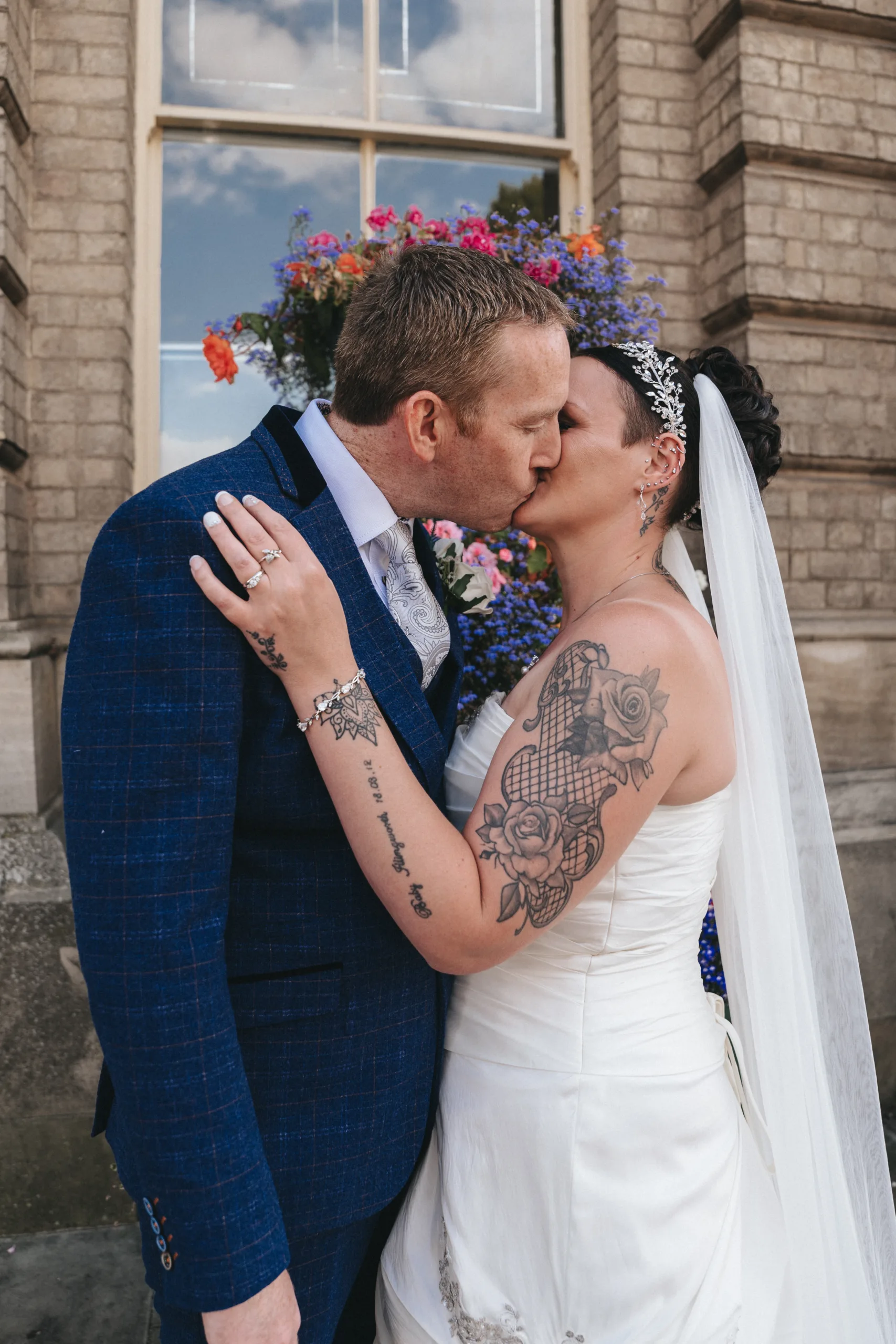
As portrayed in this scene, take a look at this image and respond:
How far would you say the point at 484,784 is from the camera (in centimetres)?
157

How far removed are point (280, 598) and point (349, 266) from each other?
105 inches

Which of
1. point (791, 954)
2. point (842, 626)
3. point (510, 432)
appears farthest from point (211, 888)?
point (842, 626)

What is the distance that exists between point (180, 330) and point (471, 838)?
3912 mm

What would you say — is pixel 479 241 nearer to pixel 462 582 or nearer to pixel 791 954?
pixel 462 582

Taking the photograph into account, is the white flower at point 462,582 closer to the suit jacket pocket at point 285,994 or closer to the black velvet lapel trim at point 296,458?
the black velvet lapel trim at point 296,458

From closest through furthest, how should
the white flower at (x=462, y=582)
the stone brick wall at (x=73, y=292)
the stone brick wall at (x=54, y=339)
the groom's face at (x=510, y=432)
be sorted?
the groom's face at (x=510, y=432) → the white flower at (x=462, y=582) → the stone brick wall at (x=54, y=339) → the stone brick wall at (x=73, y=292)

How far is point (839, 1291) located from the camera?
1793mm

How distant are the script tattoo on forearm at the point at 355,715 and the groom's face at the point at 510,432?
1.52 ft

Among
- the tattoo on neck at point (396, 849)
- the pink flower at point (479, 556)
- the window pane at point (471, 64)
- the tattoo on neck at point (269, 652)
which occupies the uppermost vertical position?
the window pane at point (471, 64)

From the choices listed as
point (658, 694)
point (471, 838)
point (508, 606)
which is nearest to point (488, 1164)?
point (471, 838)

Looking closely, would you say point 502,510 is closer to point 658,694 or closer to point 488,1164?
point 658,694

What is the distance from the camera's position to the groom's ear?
1.59 meters

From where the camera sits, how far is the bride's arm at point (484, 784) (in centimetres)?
136

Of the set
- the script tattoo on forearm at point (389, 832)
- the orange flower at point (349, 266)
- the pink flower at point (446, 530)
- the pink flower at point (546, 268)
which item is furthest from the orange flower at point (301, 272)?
the script tattoo on forearm at point (389, 832)
